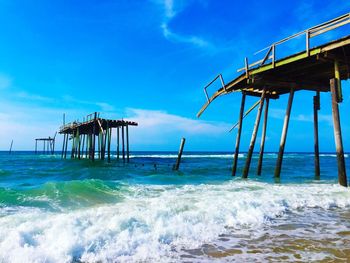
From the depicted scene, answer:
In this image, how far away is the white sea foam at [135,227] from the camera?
4.53 metres

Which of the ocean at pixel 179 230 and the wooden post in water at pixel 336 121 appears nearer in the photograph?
the ocean at pixel 179 230

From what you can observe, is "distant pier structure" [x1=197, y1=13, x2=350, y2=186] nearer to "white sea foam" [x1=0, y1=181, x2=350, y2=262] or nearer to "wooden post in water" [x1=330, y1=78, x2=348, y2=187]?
"wooden post in water" [x1=330, y1=78, x2=348, y2=187]

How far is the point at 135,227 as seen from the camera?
5699 millimetres

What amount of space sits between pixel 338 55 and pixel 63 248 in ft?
32.1

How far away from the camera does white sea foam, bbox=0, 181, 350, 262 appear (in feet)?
14.9

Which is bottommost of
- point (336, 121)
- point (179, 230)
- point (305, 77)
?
point (179, 230)

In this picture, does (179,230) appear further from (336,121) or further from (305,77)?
(305,77)

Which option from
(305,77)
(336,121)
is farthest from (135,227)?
(305,77)

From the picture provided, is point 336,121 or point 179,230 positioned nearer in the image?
point 179,230

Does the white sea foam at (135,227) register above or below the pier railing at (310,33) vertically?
below

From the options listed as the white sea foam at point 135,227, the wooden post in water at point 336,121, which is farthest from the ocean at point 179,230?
the wooden post in water at point 336,121

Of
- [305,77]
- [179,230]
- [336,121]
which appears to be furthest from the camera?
[305,77]

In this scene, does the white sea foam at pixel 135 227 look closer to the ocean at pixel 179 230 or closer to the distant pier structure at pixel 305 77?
the ocean at pixel 179 230

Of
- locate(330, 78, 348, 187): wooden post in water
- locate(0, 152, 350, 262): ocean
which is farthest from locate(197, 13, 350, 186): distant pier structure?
locate(0, 152, 350, 262): ocean
